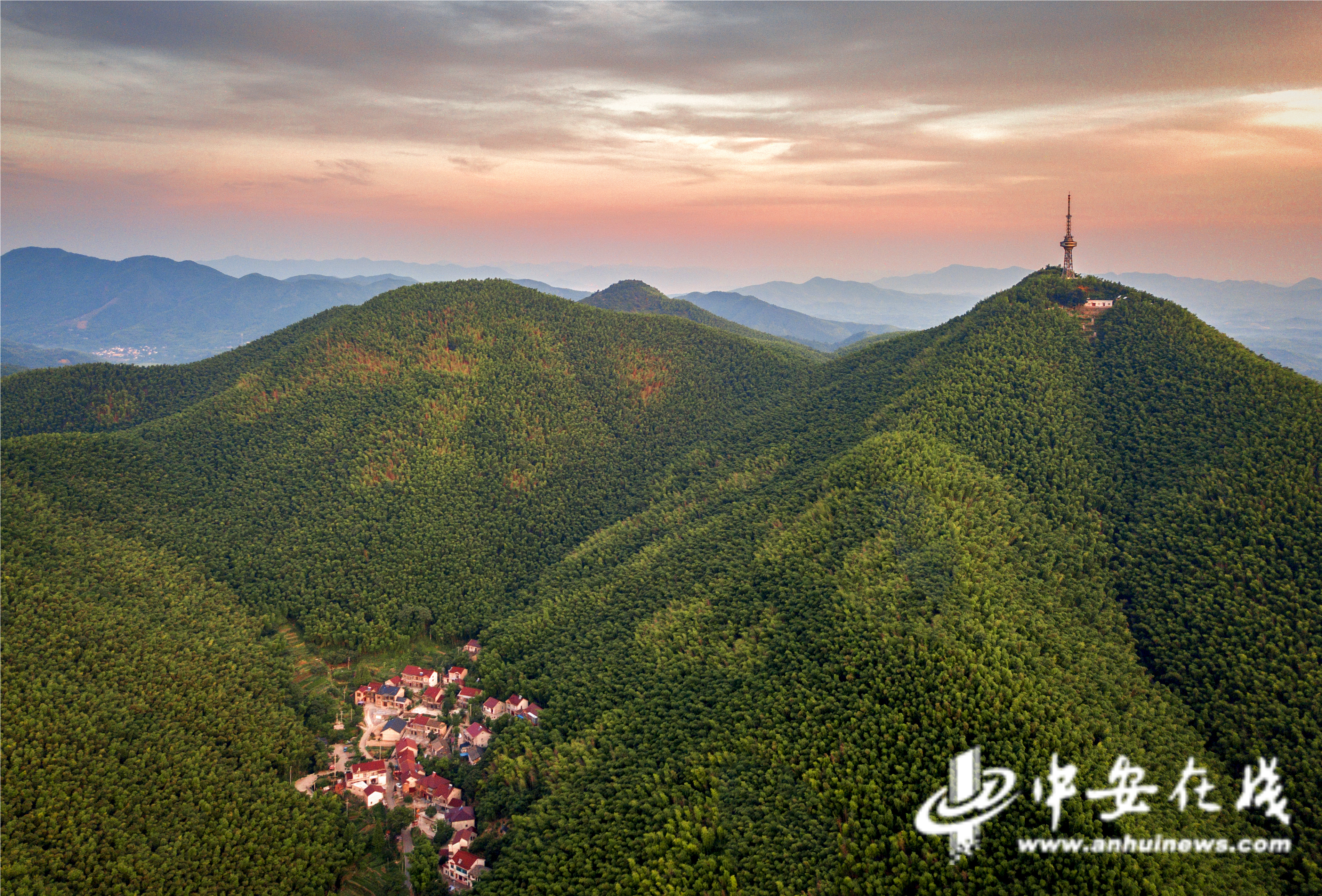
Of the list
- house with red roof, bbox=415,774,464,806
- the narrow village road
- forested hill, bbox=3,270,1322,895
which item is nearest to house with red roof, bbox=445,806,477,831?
house with red roof, bbox=415,774,464,806

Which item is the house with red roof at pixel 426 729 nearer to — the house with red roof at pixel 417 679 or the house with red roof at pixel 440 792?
the house with red roof at pixel 417 679

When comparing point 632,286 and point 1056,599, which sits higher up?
point 632,286

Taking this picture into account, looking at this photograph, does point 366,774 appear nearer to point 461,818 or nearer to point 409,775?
point 409,775

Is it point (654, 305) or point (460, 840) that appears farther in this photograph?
point (654, 305)

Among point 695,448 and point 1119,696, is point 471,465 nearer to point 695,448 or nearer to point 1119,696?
point 695,448

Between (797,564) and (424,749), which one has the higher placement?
(797,564)

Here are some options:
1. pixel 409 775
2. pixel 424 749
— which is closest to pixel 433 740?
pixel 424 749

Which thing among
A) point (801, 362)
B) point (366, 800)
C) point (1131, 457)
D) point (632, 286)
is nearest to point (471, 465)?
point (366, 800)
